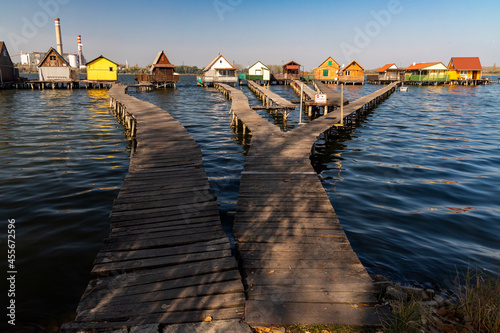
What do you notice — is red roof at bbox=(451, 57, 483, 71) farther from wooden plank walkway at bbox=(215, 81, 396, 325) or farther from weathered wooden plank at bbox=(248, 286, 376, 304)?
weathered wooden plank at bbox=(248, 286, 376, 304)

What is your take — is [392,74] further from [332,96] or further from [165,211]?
[165,211]

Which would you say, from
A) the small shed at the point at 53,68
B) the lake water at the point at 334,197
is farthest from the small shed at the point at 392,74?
the small shed at the point at 53,68

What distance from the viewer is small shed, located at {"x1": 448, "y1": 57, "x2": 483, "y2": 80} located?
247 feet

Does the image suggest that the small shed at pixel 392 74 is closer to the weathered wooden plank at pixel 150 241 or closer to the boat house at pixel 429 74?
the boat house at pixel 429 74

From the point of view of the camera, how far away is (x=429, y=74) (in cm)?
7600

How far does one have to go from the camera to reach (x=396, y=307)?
441cm

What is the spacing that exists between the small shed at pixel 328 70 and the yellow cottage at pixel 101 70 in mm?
45549

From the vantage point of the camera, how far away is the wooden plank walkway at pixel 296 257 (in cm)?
415

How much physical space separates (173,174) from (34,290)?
4.18 meters

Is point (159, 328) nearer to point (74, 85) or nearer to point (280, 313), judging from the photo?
point (280, 313)

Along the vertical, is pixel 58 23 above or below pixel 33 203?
above

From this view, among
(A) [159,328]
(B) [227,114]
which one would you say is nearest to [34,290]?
(A) [159,328]

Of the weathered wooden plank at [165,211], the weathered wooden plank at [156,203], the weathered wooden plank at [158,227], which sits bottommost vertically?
the weathered wooden plank at [158,227]

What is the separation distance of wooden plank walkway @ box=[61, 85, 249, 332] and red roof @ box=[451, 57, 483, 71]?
3386 inches
